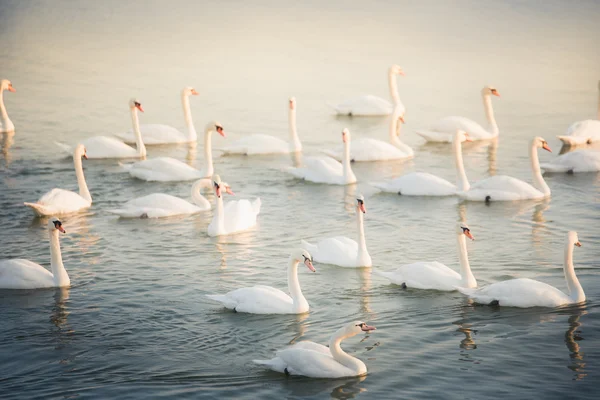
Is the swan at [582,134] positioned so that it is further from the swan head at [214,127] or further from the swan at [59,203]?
the swan at [59,203]

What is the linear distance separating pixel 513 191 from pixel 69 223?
8.12 m

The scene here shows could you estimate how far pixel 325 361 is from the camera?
11.2m

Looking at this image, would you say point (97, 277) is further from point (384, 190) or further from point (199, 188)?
point (384, 190)

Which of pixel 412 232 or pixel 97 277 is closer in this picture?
pixel 97 277

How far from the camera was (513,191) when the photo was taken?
763 inches

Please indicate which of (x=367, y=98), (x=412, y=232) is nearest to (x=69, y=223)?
(x=412, y=232)

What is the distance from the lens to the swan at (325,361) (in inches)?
438

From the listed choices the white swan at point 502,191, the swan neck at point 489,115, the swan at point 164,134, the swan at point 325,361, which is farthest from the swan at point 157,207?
the swan neck at point 489,115

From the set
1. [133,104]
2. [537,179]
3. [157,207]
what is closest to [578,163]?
[537,179]

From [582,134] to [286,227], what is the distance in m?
9.60

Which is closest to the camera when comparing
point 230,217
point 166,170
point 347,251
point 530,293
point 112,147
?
point 530,293

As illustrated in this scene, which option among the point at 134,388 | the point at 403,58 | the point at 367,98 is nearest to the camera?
the point at 134,388

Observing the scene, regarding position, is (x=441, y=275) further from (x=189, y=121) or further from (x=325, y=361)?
(x=189, y=121)

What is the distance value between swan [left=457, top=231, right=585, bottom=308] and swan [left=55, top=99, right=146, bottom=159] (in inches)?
477
